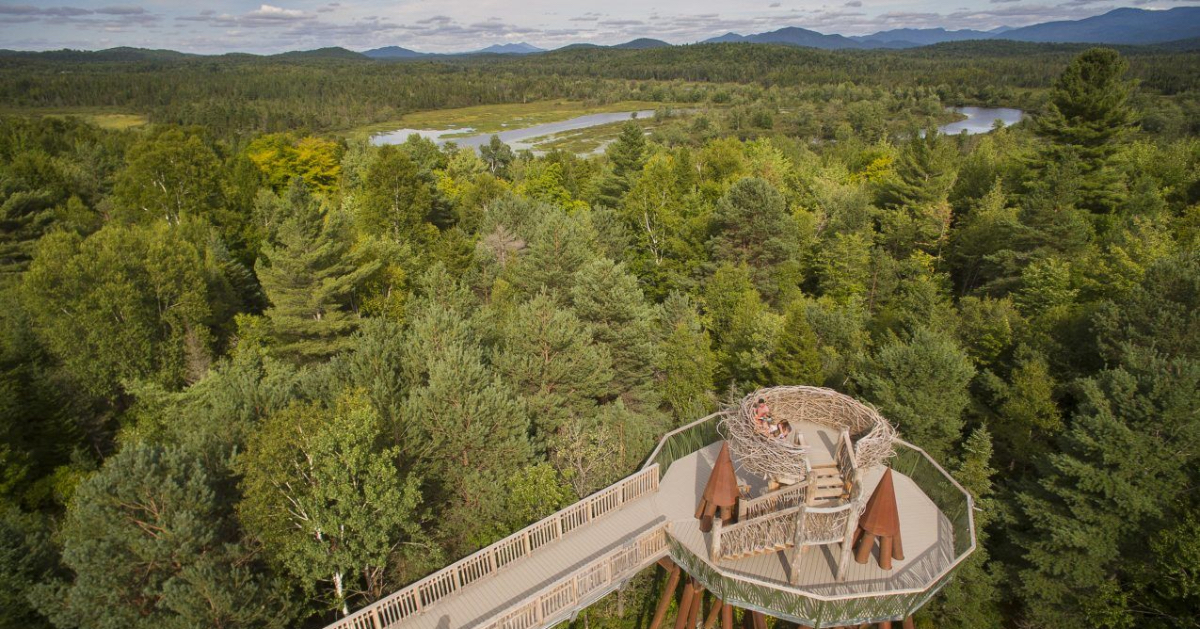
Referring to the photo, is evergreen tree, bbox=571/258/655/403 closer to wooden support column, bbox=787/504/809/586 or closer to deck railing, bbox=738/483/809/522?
deck railing, bbox=738/483/809/522

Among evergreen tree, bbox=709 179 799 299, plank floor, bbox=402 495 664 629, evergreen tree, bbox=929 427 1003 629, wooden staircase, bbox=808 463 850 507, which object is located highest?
evergreen tree, bbox=709 179 799 299

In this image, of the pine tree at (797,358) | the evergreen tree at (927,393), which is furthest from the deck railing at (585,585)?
the pine tree at (797,358)

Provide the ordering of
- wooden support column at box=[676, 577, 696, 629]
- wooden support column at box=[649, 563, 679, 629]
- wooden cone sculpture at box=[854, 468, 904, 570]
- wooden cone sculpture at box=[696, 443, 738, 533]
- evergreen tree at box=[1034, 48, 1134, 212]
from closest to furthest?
wooden cone sculpture at box=[854, 468, 904, 570], wooden cone sculpture at box=[696, 443, 738, 533], wooden support column at box=[676, 577, 696, 629], wooden support column at box=[649, 563, 679, 629], evergreen tree at box=[1034, 48, 1134, 212]

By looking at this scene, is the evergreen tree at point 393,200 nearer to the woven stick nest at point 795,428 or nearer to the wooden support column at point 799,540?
the woven stick nest at point 795,428

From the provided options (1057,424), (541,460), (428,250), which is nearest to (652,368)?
(541,460)

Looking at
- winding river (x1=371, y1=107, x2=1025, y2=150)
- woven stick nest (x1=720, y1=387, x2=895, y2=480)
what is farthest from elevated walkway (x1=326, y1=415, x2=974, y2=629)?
winding river (x1=371, y1=107, x2=1025, y2=150)

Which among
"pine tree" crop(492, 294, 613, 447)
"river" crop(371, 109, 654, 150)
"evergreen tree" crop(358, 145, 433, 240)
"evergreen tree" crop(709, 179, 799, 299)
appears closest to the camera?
"pine tree" crop(492, 294, 613, 447)
